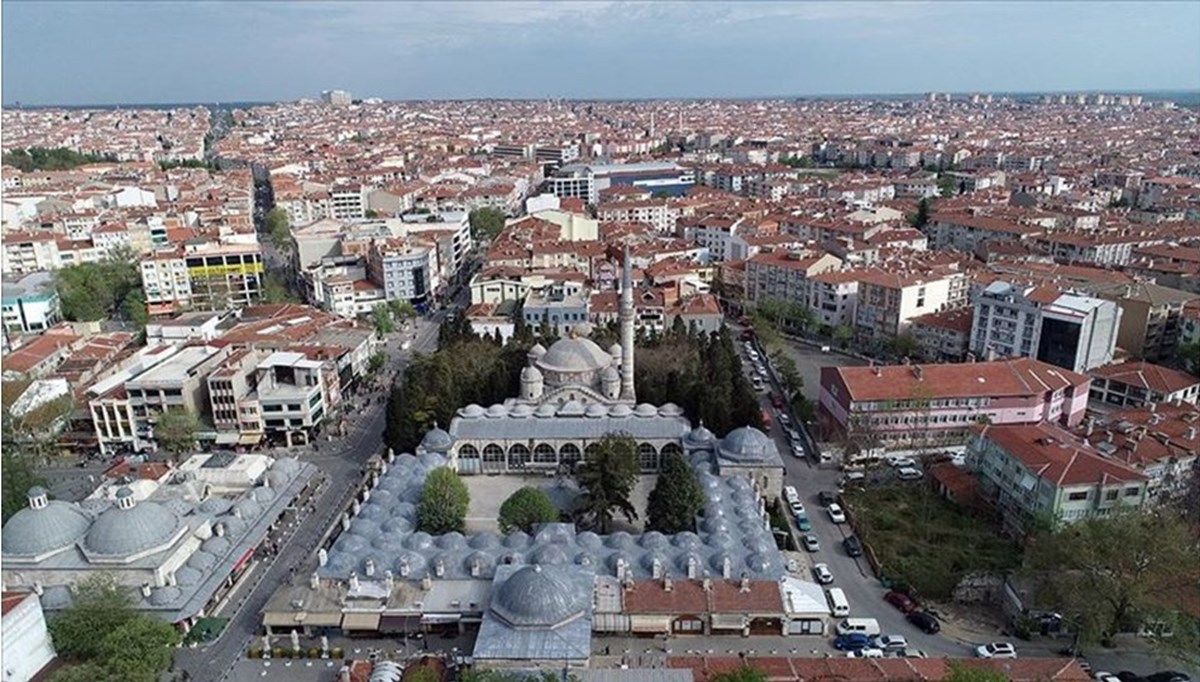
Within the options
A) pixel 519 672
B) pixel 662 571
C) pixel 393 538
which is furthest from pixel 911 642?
pixel 393 538

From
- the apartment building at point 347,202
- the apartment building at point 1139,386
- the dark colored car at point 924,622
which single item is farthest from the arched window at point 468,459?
the apartment building at point 347,202

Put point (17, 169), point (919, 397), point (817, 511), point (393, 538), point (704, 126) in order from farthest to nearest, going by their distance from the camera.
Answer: point (704, 126), point (17, 169), point (919, 397), point (817, 511), point (393, 538)

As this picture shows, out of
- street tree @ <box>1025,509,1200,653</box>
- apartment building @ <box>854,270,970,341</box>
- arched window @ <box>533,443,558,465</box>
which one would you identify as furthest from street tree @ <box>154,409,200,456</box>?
apartment building @ <box>854,270,970,341</box>

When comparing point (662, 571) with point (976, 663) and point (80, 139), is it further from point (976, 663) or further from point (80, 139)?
point (80, 139)

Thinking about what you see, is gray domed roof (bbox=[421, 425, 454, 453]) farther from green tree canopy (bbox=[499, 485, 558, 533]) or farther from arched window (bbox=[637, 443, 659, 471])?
arched window (bbox=[637, 443, 659, 471])

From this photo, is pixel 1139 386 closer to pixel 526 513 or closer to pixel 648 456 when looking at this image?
pixel 648 456

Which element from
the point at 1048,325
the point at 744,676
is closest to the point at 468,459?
the point at 744,676
